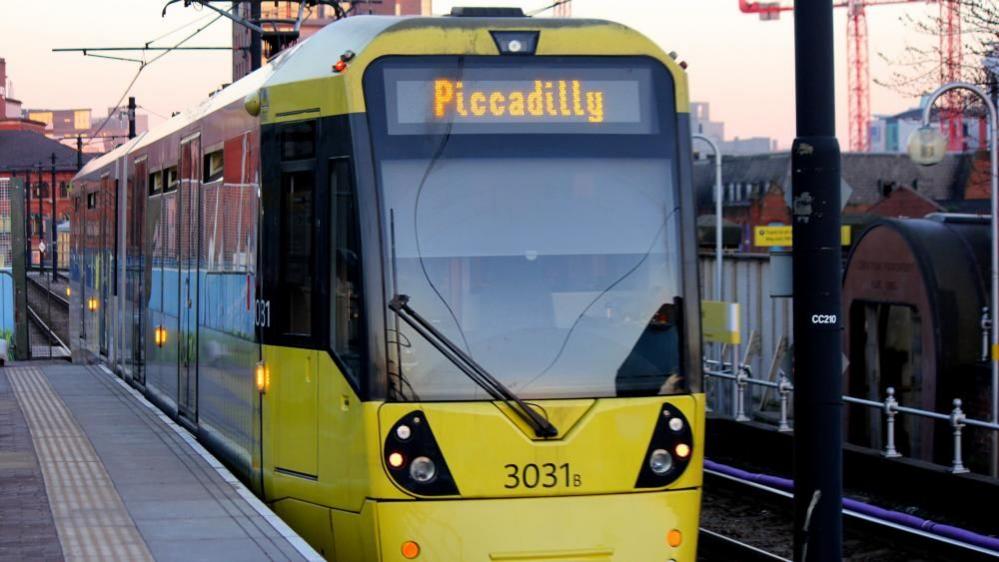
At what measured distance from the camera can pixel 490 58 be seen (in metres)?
8.57

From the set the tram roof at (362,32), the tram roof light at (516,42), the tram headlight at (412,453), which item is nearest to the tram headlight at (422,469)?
the tram headlight at (412,453)

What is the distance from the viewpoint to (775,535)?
13.5 m

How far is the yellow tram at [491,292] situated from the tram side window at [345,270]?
18 mm

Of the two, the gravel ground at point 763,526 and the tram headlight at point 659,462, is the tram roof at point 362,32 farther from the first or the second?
the gravel ground at point 763,526

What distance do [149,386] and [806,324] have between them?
10.7 metres

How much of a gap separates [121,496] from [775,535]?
19.0ft

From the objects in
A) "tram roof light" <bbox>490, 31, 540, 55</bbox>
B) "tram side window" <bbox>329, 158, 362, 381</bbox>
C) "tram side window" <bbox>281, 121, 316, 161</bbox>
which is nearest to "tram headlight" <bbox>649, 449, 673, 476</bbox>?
"tram side window" <bbox>329, 158, 362, 381</bbox>

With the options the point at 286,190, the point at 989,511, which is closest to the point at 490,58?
the point at 286,190


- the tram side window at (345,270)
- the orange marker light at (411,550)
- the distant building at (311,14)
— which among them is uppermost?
the distant building at (311,14)

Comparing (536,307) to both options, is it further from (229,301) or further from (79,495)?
(79,495)

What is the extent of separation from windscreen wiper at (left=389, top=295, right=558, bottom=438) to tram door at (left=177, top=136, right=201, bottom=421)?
4903 millimetres

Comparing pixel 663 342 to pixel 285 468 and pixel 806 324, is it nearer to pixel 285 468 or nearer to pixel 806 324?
pixel 806 324

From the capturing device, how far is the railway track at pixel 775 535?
12.1 meters

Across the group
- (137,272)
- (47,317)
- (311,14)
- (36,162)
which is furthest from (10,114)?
(137,272)
